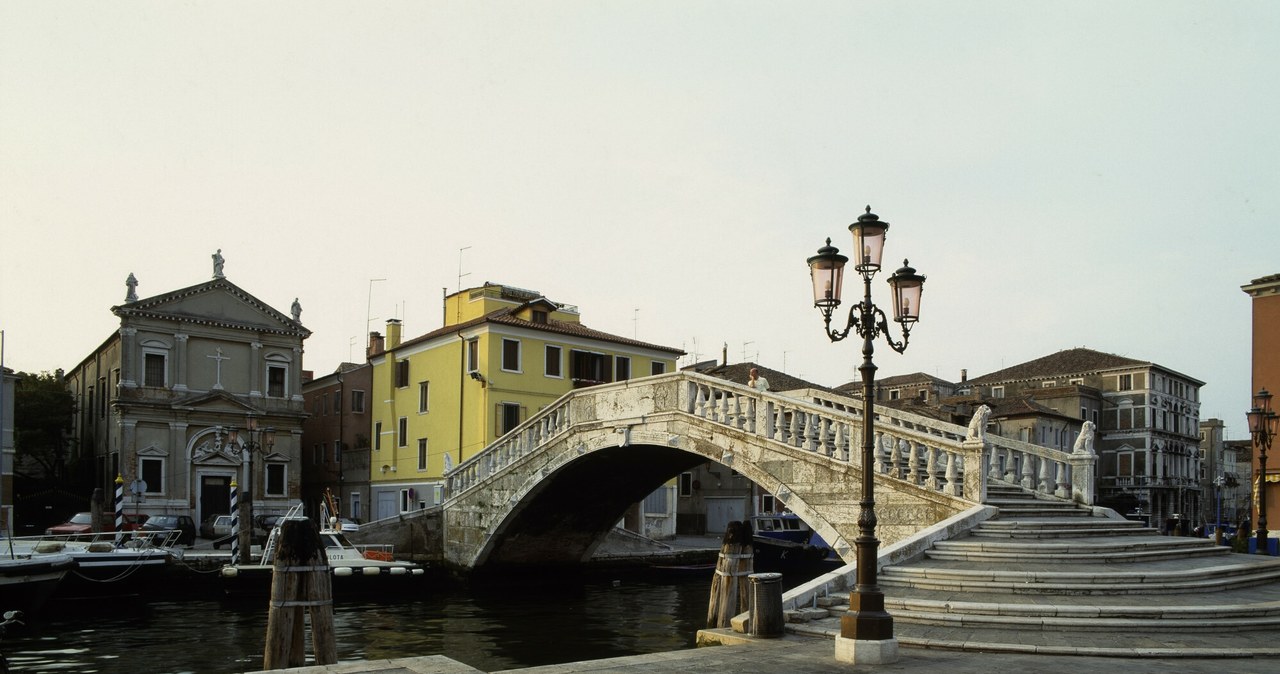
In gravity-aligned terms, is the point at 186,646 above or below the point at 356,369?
below

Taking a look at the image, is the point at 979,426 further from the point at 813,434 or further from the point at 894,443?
the point at 813,434

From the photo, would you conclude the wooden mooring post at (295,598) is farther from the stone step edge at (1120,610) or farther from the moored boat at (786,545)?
the moored boat at (786,545)

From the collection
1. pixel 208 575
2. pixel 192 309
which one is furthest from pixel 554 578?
pixel 192 309

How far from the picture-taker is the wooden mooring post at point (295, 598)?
10070mm

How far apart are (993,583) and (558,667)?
500cm

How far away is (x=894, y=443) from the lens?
579 inches

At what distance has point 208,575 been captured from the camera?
22344 millimetres

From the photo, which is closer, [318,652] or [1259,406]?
[318,652]

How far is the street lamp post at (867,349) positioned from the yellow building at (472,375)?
23191 millimetres

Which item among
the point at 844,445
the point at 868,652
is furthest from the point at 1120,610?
the point at 844,445

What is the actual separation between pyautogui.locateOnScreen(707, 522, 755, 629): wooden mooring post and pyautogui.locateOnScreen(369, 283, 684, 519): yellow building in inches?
788

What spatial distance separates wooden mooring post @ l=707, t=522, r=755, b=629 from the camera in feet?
39.5

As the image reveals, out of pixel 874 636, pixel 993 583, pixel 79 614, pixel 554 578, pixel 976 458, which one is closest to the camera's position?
pixel 874 636

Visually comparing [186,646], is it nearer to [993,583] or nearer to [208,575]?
[208,575]
